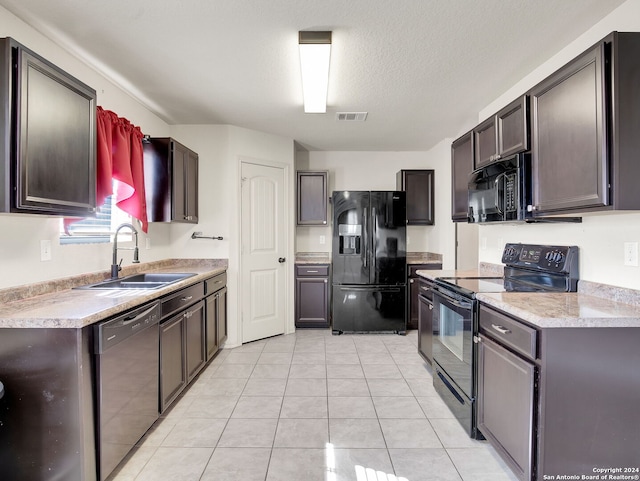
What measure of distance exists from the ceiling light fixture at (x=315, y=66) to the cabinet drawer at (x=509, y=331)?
73.0 inches

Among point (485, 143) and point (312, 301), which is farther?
point (312, 301)

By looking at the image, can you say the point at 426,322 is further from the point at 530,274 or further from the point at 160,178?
the point at 160,178


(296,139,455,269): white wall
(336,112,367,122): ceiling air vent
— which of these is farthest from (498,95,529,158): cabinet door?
(296,139,455,269): white wall

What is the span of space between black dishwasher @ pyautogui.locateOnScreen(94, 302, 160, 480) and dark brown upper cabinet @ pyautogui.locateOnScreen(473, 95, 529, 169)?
2.44 meters

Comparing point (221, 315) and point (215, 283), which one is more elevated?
point (215, 283)

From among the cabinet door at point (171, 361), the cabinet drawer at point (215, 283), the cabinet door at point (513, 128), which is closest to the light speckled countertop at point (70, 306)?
the cabinet door at point (171, 361)

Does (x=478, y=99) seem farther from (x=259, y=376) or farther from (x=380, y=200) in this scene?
(x=259, y=376)

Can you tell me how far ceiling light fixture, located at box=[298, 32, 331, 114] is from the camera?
1.99 metres

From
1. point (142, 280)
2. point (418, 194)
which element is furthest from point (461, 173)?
point (142, 280)

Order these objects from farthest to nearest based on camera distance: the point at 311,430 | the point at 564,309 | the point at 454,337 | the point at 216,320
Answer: the point at 216,320 → the point at 454,337 → the point at 311,430 → the point at 564,309

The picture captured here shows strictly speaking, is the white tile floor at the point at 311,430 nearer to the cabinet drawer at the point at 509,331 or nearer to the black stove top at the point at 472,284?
the cabinet drawer at the point at 509,331

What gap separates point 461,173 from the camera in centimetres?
283

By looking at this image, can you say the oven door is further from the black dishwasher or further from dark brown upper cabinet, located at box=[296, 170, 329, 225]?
dark brown upper cabinet, located at box=[296, 170, 329, 225]

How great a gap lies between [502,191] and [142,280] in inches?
112
